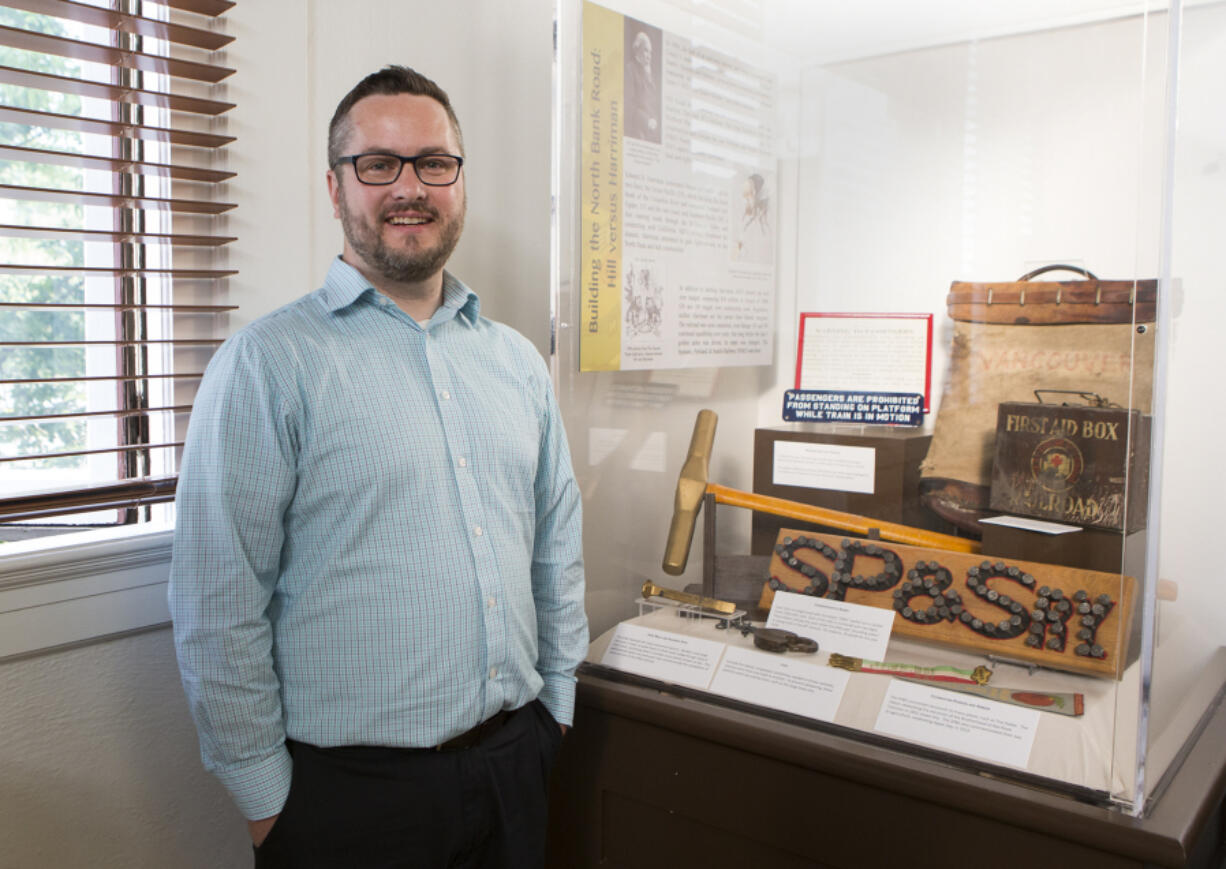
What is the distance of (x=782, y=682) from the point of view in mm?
1721

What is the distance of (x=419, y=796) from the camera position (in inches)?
57.0

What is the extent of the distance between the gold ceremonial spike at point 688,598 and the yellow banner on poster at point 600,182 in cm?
47

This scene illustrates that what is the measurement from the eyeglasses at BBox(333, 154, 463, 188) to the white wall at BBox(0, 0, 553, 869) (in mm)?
333

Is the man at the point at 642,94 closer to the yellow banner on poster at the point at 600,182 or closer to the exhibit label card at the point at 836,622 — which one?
the yellow banner on poster at the point at 600,182

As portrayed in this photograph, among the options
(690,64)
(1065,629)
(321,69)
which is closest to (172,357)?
(321,69)

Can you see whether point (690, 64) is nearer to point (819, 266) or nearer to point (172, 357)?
point (819, 266)

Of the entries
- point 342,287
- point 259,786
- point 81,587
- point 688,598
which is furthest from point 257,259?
point 688,598

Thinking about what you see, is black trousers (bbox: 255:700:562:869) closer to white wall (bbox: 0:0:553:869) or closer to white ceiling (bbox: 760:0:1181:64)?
white wall (bbox: 0:0:553:869)

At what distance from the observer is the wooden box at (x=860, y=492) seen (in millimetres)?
1730

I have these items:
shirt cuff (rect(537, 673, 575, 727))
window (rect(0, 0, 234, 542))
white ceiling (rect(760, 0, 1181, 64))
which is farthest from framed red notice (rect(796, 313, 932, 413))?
window (rect(0, 0, 234, 542))

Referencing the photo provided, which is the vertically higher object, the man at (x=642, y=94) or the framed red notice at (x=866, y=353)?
the man at (x=642, y=94)

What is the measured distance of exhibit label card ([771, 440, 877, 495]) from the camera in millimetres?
1787

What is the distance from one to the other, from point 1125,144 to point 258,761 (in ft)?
4.97

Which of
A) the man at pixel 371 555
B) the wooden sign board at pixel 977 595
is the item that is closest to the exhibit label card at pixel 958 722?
the wooden sign board at pixel 977 595
